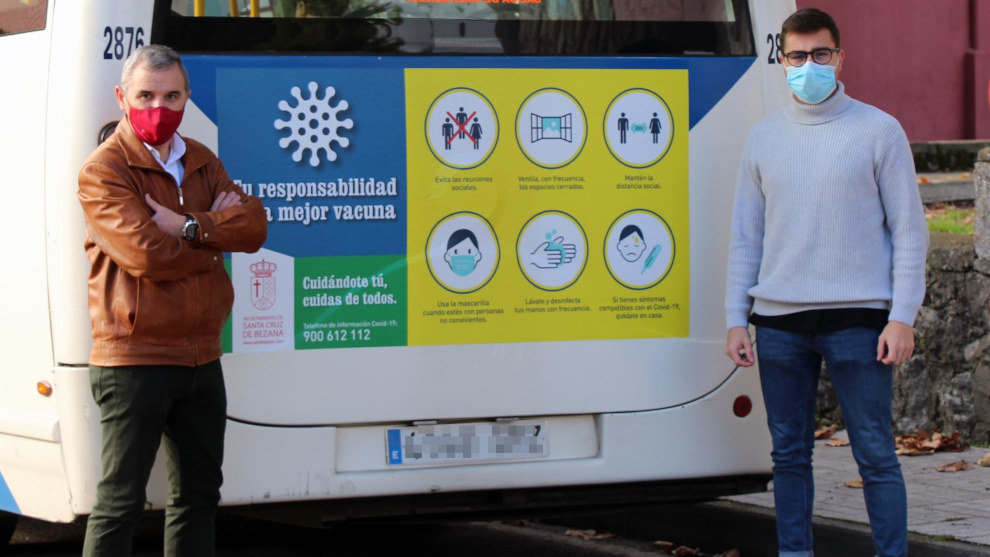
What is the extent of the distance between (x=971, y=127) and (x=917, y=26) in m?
1.23

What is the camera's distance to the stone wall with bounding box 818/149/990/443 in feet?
22.5

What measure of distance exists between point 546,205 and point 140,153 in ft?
4.44

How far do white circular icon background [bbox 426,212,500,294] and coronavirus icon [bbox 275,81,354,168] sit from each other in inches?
16.8

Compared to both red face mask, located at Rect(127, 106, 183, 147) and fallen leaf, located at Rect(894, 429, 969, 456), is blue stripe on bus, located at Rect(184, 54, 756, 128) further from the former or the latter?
fallen leaf, located at Rect(894, 429, 969, 456)

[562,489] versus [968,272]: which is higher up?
[968,272]

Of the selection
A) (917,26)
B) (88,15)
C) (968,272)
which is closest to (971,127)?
(917,26)

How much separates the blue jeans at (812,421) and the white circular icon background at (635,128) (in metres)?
0.70

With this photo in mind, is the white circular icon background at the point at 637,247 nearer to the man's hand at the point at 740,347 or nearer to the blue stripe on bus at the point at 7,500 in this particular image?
the man's hand at the point at 740,347

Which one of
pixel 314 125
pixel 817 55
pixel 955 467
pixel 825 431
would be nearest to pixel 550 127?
pixel 314 125

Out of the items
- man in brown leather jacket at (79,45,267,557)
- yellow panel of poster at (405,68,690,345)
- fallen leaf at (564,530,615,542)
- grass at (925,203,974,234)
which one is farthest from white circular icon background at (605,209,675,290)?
grass at (925,203,974,234)

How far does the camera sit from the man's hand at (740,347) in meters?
4.68

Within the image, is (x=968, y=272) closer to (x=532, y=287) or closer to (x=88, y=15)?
(x=532, y=287)

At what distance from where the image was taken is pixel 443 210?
183 inches

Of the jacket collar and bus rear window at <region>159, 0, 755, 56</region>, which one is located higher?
bus rear window at <region>159, 0, 755, 56</region>
